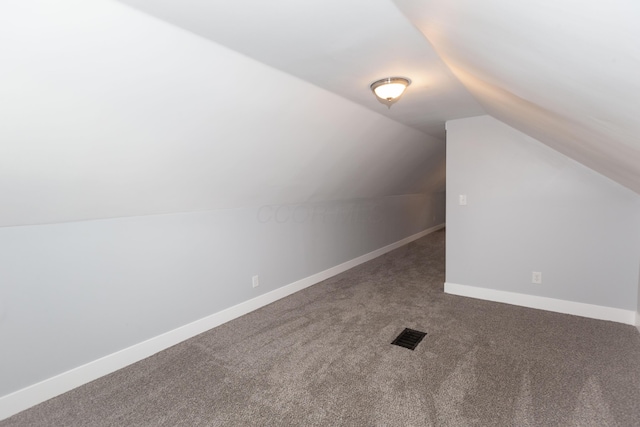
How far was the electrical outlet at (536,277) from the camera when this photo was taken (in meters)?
3.23

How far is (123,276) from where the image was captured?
2.42 meters

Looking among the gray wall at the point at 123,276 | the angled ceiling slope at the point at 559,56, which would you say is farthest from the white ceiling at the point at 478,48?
the gray wall at the point at 123,276

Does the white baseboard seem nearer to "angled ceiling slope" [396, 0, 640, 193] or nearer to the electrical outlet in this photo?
the electrical outlet

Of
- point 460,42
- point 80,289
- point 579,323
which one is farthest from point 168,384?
point 579,323

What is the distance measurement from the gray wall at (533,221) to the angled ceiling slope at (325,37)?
43.8 inches

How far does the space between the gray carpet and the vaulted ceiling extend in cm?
124

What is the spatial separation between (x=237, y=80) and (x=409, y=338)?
7.88ft

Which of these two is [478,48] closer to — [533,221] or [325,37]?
[325,37]

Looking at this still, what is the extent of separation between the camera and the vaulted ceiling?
1.07 meters

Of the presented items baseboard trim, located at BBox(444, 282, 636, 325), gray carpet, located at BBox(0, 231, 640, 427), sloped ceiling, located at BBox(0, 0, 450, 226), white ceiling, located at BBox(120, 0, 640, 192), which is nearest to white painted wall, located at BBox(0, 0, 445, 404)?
sloped ceiling, located at BBox(0, 0, 450, 226)

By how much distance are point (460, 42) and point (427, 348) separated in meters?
2.15

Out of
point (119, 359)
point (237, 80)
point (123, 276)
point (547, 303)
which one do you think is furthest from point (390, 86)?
point (119, 359)

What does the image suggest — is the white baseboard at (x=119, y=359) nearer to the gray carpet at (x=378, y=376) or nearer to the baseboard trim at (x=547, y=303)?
the gray carpet at (x=378, y=376)

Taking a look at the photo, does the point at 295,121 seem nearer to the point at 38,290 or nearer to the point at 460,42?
the point at 460,42
